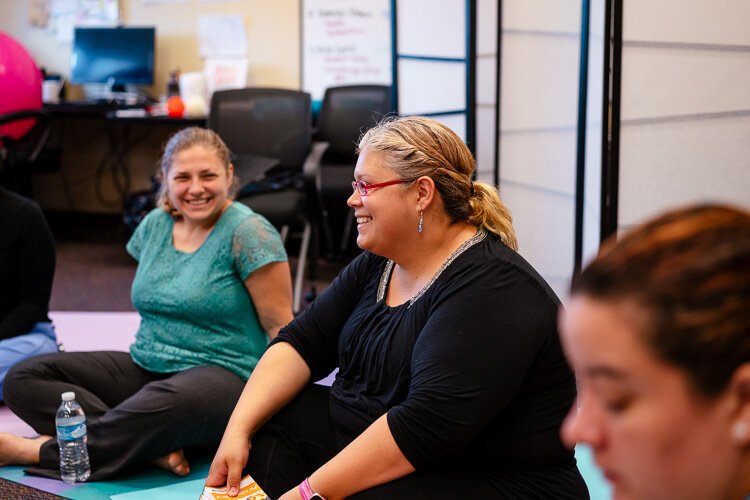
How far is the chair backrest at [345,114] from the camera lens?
15.1 feet

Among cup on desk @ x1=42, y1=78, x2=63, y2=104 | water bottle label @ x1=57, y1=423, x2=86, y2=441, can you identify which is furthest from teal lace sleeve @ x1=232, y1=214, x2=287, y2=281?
cup on desk @ x1=42, y1=78, x2=63, y2=104

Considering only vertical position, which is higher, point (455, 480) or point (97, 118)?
point (97, 118)

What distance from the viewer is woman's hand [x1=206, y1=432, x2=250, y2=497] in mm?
1696

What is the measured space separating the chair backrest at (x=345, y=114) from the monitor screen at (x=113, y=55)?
141 cm

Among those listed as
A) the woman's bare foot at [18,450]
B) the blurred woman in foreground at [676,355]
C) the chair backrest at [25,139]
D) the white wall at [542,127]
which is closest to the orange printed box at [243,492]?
the woman's bare foot at [18,450]

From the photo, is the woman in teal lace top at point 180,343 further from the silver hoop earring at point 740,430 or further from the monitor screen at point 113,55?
the monitor screen at point 113,55

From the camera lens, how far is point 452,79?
3080 mm

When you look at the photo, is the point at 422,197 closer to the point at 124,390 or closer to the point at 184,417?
the point at 184,417

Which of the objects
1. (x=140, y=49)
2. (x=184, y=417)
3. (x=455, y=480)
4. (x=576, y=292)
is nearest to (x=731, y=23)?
(x=455, y=480)

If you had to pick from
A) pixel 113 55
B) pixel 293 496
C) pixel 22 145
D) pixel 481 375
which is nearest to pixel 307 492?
pixel 293 496

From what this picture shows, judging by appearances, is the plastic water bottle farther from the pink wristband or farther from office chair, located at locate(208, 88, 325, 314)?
office chair, located at locate(208, 88, 325, 314)

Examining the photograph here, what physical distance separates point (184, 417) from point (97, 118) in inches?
168

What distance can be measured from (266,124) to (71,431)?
7.65ft

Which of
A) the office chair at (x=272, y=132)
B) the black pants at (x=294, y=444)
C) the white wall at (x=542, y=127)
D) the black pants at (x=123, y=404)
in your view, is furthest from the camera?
the office chair at (x=272, y=132)
